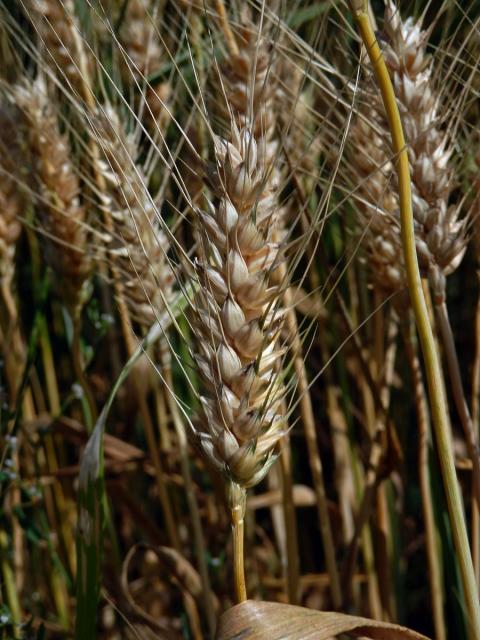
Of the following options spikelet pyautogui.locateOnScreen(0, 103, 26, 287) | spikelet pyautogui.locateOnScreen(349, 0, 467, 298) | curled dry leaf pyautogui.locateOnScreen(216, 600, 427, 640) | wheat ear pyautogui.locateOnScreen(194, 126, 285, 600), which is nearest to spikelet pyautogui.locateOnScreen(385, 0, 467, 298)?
spikelet pyautogui.locateOnScreen(349, 0, 467, 298)

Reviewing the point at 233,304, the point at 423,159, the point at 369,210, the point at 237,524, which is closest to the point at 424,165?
the point at 423,159

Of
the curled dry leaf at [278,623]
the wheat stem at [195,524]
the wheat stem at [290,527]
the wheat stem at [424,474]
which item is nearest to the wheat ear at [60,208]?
the wheat stem at [195,524]

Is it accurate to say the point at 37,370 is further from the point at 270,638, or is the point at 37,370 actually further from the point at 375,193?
the point at 270,638

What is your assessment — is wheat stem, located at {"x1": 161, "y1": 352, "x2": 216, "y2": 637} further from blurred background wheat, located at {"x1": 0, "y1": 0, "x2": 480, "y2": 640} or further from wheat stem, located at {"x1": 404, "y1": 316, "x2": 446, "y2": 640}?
wheat stem, located at {"x1": 404, "y1": 316, "x2": 446, "y2": 640}

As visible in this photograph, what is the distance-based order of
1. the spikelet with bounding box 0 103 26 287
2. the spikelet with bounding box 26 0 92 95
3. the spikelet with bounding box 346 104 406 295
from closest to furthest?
the spikelet with bounding box 346 104 406 295 < the spikelet with bounding box 26 0 92 95 < the spikelet with bounding box 0 103 26 287

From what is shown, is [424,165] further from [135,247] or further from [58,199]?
[58,199]
